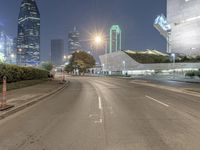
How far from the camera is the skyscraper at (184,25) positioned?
10701 cm

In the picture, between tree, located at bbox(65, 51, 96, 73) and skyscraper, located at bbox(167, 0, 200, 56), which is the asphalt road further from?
skyscraper, located at bbox(167, 0, 200, 56)

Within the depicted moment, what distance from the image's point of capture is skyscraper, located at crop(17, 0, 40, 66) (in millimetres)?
144125

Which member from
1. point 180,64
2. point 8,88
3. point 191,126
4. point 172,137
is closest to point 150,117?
point 191,126

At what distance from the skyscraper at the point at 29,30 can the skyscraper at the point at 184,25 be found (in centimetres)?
7442

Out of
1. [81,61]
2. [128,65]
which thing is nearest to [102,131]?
[81,61]

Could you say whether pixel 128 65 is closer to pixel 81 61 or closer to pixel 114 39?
pixel 114 39

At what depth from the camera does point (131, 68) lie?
113500 mm

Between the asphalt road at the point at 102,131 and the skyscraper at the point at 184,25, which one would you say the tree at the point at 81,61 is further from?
the asphalt road at the point at 102,131

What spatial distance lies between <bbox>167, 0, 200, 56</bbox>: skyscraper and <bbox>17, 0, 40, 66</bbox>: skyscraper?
74416mm

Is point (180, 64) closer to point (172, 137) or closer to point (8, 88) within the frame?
point (8, 88)

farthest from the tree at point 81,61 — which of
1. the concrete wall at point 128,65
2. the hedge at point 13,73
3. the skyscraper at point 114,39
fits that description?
the hedge at point 13,73

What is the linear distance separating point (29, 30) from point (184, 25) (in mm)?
89721

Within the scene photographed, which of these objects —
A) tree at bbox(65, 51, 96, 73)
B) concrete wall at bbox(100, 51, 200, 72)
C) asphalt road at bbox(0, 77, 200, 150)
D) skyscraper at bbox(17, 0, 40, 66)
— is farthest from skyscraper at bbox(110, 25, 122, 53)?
asphalt road at bbox(0, 77, 200, 150)

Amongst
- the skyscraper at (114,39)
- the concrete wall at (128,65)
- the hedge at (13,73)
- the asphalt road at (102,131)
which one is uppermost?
the skyscraper at (114,39)
